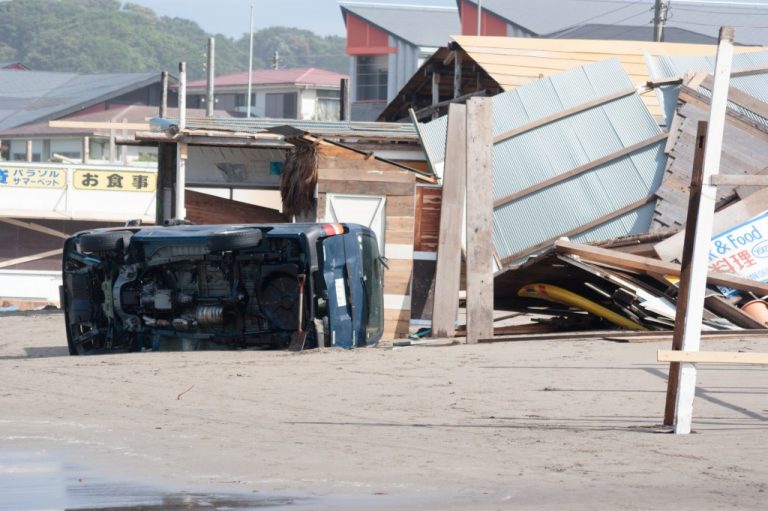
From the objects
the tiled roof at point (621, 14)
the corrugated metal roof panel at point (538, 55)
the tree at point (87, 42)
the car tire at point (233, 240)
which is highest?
the tree at point (87, 42)

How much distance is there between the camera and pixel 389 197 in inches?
Result: 597

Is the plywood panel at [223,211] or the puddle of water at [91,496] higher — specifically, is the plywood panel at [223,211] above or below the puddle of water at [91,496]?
above

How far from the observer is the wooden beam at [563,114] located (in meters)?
16.1

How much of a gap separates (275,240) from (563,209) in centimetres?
500

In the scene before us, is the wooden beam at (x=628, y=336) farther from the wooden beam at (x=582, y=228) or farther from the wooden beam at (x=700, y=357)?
the wooden beam at (x=700, y=357)

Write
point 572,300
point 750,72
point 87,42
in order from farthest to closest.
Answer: point 87,42 → point 750,72 → point 572,300

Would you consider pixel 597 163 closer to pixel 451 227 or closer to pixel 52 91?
pixel 451 227

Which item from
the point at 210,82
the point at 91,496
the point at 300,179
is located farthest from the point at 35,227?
the point at 91,496

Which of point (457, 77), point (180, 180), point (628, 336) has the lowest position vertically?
point (628, 336)

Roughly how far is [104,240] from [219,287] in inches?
54.3

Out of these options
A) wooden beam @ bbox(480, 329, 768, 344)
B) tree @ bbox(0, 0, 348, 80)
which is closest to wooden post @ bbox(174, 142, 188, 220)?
wooden beam @ bbox(480, 329, 768, 344)

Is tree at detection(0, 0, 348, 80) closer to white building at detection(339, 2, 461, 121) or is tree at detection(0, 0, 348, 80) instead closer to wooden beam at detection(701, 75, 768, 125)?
white building at detection(339, 2, 461, 121)

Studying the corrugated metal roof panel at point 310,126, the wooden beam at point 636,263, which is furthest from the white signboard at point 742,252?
the corrugated metal roof panel at point 310,126

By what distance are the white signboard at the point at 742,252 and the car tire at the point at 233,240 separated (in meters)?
5.46
